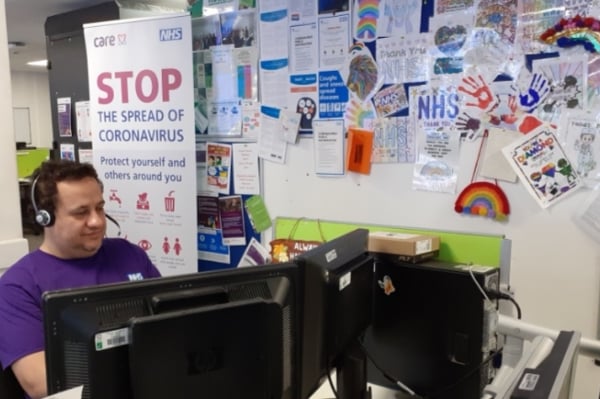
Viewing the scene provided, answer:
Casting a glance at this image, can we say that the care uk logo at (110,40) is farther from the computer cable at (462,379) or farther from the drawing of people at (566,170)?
the computer cable at (462,379)

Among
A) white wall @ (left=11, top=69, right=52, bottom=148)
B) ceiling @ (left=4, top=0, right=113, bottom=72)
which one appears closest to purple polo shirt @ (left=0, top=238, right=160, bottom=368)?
ceiling @ (left=4, top=0, right=113, bottom=72)

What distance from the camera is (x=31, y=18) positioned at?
4.70 m

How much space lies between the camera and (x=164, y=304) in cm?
104

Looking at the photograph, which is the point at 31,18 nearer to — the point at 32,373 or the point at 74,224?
the point at 74,224

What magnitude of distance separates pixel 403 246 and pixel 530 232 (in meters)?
0.72

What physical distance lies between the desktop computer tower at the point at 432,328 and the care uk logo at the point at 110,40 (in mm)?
2086

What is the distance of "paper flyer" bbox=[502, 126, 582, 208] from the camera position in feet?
6.91

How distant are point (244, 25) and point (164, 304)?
84.8 inches

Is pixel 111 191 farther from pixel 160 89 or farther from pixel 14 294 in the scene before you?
pixel 14 294

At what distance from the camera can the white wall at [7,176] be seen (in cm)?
229

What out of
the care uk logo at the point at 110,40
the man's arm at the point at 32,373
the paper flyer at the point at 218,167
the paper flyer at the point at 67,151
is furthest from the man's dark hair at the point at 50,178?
the paper flyer at the point at 67,151

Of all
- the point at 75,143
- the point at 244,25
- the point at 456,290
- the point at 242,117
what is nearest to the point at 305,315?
the point at 456,290

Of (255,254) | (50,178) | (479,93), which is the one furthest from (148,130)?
(479,93)

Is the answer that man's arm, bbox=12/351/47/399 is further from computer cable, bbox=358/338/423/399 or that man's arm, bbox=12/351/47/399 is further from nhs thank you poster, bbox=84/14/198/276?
nhs thank you poster, bbox=84/14/198/276
